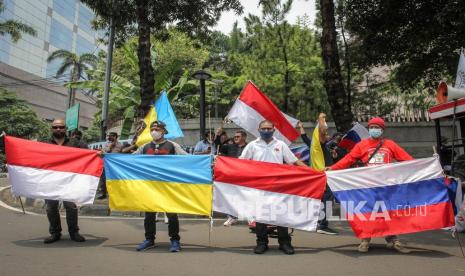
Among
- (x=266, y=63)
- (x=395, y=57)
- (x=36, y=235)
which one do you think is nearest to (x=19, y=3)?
(x=266, y=63)

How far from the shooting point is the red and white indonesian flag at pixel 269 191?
657 centimetres

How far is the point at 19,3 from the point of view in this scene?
60719 millimetres

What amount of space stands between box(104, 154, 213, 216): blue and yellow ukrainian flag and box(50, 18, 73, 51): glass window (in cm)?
7110

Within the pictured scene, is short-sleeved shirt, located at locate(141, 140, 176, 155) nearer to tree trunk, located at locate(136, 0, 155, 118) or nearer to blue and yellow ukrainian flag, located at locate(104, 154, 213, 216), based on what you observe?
blue and yellow ukrainian flag, located at locate(104, 154, 213, 216)

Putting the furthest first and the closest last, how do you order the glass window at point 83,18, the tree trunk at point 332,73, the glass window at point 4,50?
the glass window at point 83,18 < the glass window at point 4,50 < the tree trunk at point 332,73

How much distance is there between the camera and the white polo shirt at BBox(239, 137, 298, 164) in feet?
22.3

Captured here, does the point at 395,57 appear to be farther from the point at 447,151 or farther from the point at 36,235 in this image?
the point at 36,235

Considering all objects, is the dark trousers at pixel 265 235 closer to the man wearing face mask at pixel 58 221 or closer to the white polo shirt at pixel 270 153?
the white polo shirt at pixel 270 153

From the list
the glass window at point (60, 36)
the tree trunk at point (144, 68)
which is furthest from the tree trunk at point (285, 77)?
the glass window at point (60, 36)

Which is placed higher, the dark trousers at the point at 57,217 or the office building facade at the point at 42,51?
the office building facade at the point at 42,51

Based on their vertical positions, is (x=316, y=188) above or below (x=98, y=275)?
above

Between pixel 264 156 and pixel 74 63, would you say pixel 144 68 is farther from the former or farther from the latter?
pixel 74 63

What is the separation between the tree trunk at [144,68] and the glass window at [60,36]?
6427 centimetres

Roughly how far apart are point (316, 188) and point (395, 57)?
11230 millimetres
